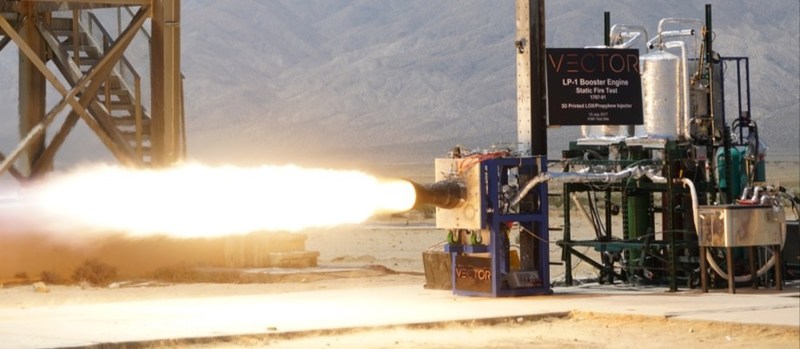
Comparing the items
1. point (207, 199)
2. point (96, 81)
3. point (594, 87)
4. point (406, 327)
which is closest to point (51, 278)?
point (207, 199)

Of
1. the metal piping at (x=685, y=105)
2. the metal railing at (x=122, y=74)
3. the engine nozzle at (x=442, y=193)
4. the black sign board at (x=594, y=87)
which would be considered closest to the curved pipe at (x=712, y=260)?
the metal piping at (x=685, y=105)

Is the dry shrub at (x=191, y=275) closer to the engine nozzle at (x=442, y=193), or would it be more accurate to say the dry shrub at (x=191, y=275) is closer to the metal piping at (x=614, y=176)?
the engine nozzle at (x=442, y=193)

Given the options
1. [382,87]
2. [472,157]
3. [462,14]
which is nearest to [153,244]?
[472,157]

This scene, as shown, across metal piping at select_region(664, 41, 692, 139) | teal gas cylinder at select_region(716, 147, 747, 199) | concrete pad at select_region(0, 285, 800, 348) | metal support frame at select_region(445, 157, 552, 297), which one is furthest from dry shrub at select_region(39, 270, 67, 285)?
teal gas cylinder at select_region(716, 147, 747, 199)

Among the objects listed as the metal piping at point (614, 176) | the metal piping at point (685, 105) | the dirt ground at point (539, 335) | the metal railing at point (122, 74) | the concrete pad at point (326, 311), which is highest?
the metal railing at point (122, 74)

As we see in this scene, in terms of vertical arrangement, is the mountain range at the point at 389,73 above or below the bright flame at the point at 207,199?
above

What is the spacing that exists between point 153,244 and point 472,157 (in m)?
6.58

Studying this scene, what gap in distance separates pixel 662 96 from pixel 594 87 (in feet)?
2.91

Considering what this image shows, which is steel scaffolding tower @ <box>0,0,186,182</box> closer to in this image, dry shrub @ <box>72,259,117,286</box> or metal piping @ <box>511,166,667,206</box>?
dry shrub @ <box>72,259,117,286</box>

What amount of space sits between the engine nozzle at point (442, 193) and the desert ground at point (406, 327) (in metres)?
2.34

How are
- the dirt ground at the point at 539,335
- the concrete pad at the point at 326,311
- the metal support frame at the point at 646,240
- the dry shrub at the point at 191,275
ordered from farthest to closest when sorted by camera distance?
1. the dry shrub at the point at 191,275
2. the metal support frame at the point at 646,240
3. the concrete pad at the point at 326,311
4. the dirt ground at the point at 539,335

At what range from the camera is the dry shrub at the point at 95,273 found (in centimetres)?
2270

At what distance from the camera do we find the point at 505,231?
18.5 m

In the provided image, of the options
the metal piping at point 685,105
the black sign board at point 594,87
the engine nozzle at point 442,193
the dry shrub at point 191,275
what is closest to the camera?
the engine nozzle at point 442,193
